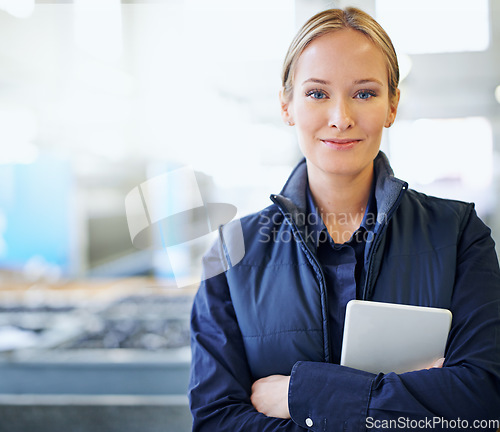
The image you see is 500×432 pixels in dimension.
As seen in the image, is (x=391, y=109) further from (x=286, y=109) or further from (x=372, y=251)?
(x=372, y=251)

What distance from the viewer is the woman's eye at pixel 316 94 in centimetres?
109

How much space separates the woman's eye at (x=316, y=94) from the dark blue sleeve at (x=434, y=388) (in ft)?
1.66

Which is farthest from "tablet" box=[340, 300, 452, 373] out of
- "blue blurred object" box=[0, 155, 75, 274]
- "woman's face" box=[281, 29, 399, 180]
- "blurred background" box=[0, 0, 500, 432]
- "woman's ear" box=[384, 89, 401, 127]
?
"blue blurred object" box=[0, 155, 75, 274]

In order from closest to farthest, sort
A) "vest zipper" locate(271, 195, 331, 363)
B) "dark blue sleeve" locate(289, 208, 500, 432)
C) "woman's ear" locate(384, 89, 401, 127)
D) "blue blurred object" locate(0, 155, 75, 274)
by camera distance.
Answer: "dark blue sleeve" locate(289, 208, 500, 432) < "vest zipper" locate(271, 195, 331, 363) < "woman's ear" locate(384, 89, 401, 127) < "blue blurred object" locate(0, 155, 75, 274)

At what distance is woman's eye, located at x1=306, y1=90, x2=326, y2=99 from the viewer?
3.56 feet

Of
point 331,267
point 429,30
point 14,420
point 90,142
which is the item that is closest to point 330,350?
point 331,267

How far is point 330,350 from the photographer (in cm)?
104

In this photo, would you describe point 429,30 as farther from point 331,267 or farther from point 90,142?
point 90,142

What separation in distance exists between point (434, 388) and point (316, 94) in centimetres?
67

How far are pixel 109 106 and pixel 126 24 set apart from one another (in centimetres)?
49

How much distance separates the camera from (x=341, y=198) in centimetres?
118

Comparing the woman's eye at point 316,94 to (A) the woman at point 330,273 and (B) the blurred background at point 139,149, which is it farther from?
(B) the blurred background at point 139,149

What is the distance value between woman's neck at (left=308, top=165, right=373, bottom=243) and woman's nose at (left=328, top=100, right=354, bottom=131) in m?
0.14

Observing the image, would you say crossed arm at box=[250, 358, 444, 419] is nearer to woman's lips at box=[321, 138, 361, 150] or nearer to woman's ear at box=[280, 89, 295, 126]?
woman's lips at box=[321, 138, 361, 150]
